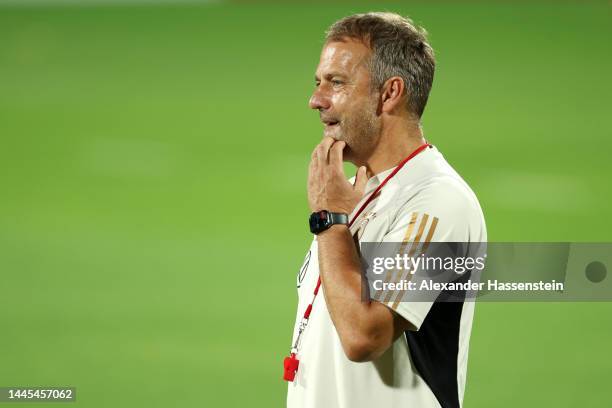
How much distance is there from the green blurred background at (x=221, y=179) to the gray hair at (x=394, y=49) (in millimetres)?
2394

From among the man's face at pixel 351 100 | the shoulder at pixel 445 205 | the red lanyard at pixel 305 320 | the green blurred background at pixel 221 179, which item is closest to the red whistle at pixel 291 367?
the red lanyard at pixel 305 320

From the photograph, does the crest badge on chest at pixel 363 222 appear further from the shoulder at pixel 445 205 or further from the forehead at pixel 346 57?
the forehead at pixel 346 57

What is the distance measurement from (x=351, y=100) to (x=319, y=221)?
0.41 meters

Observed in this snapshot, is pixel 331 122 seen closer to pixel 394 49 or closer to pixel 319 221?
pixel 394 49

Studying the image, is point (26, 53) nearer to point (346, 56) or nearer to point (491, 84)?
point (491, 84)

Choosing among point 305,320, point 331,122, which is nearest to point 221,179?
point 331,122

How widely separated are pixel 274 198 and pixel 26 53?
2.65 m

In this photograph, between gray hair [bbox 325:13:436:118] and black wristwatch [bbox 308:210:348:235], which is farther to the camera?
gray hair [bbox 325:13:436:118]

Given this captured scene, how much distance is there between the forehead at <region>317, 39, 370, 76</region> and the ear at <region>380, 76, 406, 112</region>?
8 centimetres

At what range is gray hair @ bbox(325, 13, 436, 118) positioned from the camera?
248 centimetres

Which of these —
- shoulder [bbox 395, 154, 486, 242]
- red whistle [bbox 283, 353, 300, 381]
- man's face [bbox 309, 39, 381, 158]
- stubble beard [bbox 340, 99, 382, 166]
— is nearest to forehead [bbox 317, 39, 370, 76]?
man's face [bbox 309, 39, 381, 158]

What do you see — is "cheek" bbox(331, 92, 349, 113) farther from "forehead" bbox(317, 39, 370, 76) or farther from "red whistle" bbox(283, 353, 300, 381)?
"red whistle" bbox(283, 353, 300, 381)

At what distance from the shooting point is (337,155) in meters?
2.40

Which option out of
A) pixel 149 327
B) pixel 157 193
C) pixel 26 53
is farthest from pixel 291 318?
pixel 26 53
